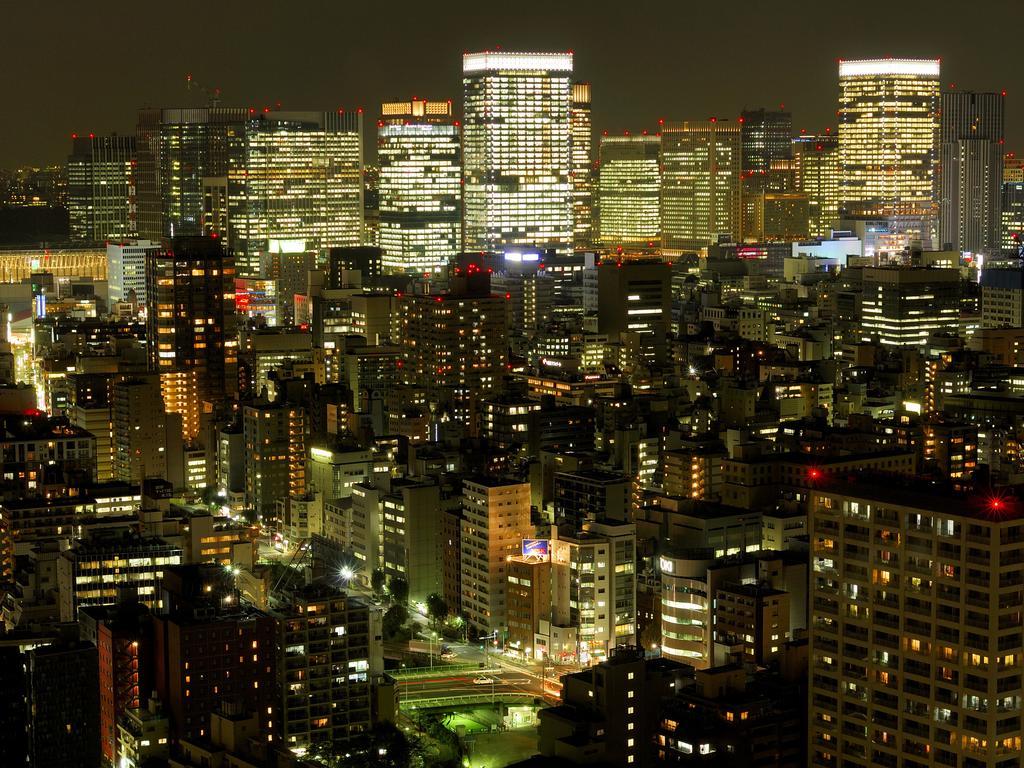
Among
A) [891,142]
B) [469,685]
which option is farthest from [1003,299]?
[469,685]

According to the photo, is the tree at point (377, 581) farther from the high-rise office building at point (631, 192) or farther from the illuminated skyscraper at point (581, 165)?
the high-rise office building at point (631, 192)

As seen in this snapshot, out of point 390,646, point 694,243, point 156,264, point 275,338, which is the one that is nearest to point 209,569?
point 390,646

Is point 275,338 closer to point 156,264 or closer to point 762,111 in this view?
point 156,264

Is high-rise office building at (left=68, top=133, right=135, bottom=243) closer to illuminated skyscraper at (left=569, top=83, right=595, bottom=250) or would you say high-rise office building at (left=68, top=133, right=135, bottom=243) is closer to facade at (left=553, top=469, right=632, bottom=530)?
illuminated skyscraper at (left=569, top=83, right=595, bottom=250)

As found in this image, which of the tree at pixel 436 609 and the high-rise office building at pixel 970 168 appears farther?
A: the high-rise office building at pixel 970 168

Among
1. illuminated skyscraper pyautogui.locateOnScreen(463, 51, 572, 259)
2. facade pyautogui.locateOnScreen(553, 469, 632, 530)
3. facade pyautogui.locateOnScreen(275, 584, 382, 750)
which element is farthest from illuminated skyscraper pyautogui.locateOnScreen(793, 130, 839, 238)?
facade pyautogui.locateOnScreen(275, 584, 382, 750)

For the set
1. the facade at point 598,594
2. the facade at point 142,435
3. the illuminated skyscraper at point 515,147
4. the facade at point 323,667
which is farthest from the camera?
the illuminated skyscraper at point 515,147

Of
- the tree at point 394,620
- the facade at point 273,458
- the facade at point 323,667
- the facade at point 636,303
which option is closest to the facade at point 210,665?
the facade at point 323,667

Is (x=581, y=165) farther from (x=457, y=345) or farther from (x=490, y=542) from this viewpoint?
(x=490, y=542)
